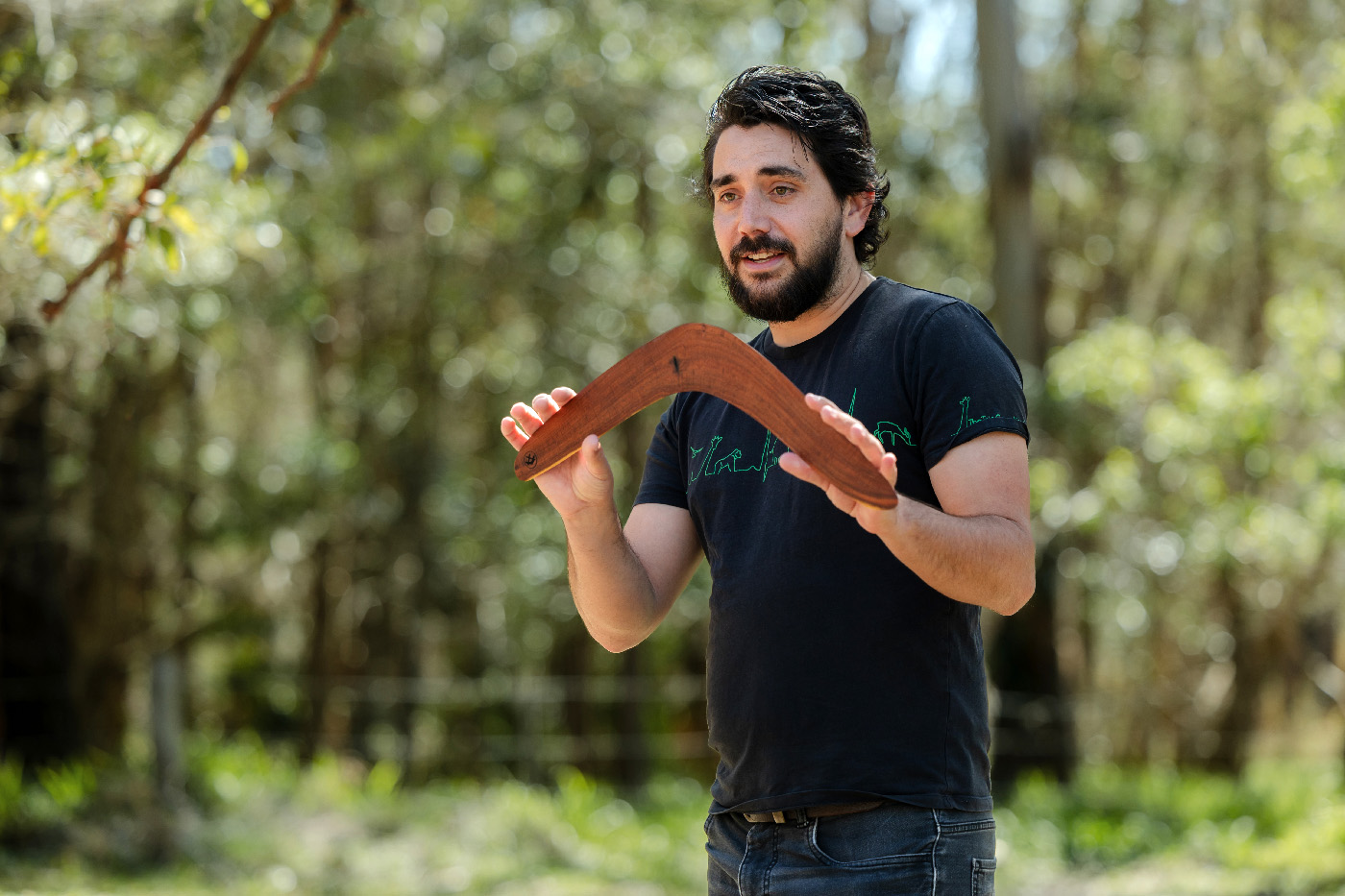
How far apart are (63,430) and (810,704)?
914 cm

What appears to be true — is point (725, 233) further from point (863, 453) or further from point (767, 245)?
point (863, 453)

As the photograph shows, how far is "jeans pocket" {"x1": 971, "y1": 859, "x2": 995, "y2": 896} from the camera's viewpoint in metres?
1.70

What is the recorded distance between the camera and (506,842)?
7523mm

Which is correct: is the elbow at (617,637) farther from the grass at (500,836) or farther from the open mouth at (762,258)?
the grass at (500,836)

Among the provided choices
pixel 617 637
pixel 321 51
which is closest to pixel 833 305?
pixel 617 637

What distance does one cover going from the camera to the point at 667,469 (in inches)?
84.4

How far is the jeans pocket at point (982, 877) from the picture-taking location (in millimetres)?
1700

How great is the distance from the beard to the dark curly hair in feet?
0.33

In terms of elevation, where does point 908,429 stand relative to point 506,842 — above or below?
above

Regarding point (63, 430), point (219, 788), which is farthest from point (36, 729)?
point (63, 430)

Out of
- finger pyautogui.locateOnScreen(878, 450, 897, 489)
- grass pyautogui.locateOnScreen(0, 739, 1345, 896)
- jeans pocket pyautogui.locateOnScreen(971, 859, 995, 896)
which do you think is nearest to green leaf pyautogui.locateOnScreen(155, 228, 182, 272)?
finger pyautogui.locateOnScreen(878, 450, 897, 489)

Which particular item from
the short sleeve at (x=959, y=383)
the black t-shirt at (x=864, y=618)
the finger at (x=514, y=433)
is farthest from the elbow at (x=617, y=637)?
the short sleeve at (x=959, y=383)

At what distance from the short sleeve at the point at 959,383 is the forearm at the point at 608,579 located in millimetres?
481

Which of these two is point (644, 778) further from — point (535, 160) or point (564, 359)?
point (535, 160)
